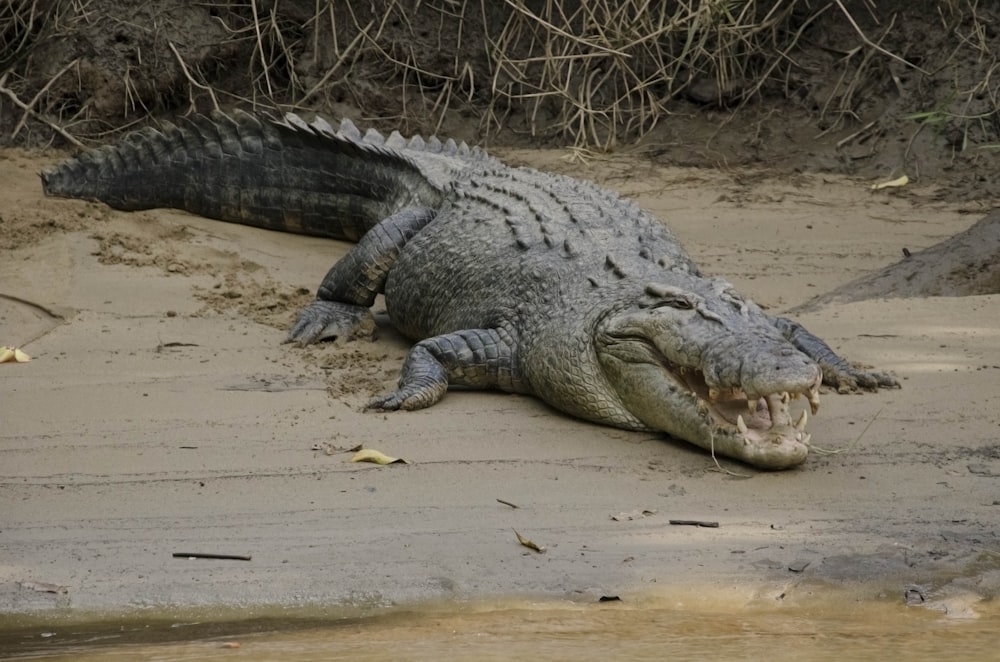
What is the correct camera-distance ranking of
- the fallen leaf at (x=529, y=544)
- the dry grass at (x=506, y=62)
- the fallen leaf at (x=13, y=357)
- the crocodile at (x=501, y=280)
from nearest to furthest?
the fallen leaf at (x=529, y=544)
the crocodile at (x=501, y=280)
the fallen leaf at (x=13, y=357)
the dry grass at (x=506, y=62)

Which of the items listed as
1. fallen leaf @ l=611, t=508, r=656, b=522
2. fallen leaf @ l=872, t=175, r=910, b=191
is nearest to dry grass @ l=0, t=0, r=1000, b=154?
fallen leaf @ l=872, t=175, r=910, b=191

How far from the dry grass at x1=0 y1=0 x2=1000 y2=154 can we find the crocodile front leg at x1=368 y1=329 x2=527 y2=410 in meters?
3.66

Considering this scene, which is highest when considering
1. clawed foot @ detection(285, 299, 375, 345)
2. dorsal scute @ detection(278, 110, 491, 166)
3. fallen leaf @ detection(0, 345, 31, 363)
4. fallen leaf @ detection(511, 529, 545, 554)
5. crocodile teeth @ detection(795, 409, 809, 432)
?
crocodile teeth @ detection(795, 409, 809, 432)

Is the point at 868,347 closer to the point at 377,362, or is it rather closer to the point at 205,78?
the point at 377,362

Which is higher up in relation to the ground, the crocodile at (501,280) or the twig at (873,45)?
the twig at (873,45)

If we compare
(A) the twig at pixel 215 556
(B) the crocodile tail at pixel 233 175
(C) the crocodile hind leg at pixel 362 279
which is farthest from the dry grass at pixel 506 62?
(A) the twig at pixel 215 556

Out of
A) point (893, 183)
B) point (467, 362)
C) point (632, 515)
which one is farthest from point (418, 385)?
point (893, 183)

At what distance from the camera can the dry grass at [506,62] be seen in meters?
8.91

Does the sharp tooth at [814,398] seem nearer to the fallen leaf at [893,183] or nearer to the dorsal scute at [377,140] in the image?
the dorsal scute at [377,140]

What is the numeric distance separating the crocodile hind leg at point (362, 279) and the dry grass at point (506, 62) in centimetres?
252

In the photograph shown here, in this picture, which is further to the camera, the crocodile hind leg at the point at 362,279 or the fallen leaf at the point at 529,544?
the crocodile hind leg at the point at 362,279

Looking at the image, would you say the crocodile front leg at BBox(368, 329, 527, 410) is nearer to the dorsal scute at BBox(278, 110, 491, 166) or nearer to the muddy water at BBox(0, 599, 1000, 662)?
the muddy water at BBox(0, 599, 1000, 662)

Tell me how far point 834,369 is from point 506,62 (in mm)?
4781

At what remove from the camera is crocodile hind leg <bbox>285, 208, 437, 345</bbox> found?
20.2 feet
